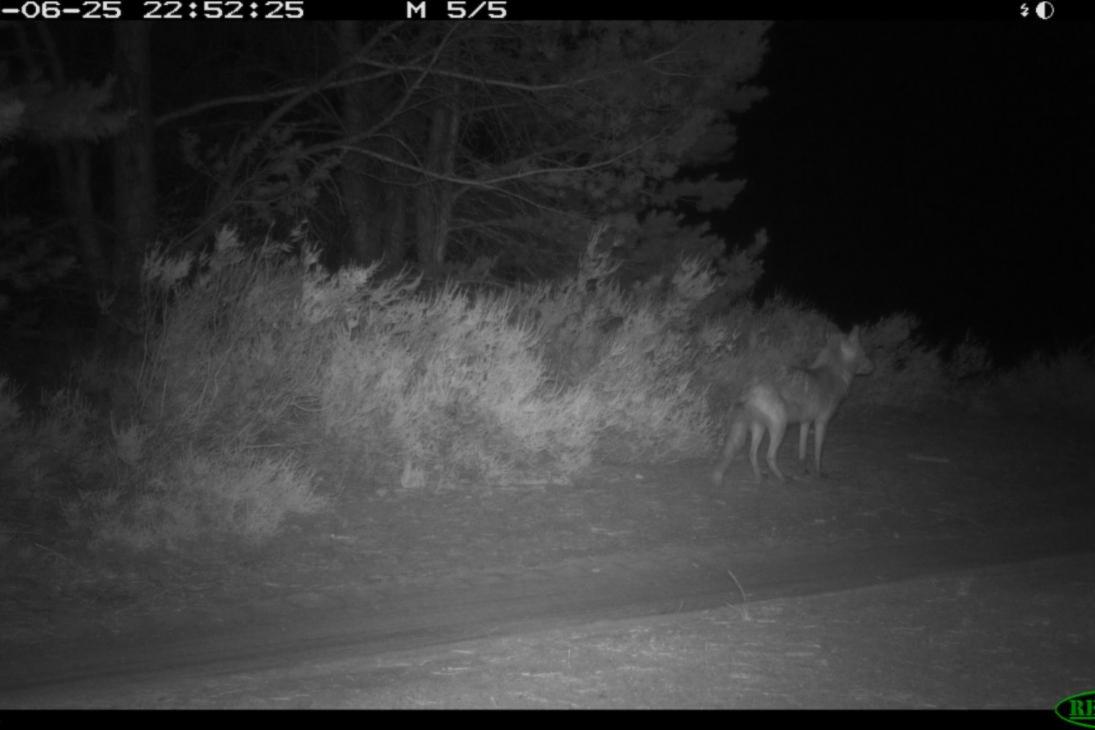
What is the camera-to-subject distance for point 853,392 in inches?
651

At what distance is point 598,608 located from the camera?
23.1 feet

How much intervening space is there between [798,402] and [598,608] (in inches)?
199

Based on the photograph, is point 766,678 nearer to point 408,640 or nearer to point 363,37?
point 408,640

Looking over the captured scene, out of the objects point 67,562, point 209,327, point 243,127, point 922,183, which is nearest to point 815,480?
point 209,327

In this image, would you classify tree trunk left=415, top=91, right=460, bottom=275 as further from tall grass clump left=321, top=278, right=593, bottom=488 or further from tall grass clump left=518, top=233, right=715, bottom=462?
tall grass clump left=321, top=278, right=593, bottom=488

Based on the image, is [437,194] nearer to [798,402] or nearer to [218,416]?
[798,402]

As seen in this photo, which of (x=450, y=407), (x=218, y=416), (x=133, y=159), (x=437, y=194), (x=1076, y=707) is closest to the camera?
Result: (x=1076, y=707)

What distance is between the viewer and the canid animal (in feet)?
35.4

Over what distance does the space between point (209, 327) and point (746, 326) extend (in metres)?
10.2

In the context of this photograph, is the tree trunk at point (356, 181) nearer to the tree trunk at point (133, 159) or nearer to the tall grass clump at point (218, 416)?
the tree trunk at point (133, 159)

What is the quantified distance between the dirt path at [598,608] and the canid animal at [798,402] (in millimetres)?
520

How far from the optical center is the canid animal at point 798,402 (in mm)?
10781

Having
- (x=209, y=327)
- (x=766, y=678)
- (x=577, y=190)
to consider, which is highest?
(x=577, y=190)

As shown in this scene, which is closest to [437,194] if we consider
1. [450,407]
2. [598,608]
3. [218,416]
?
[450,407]
